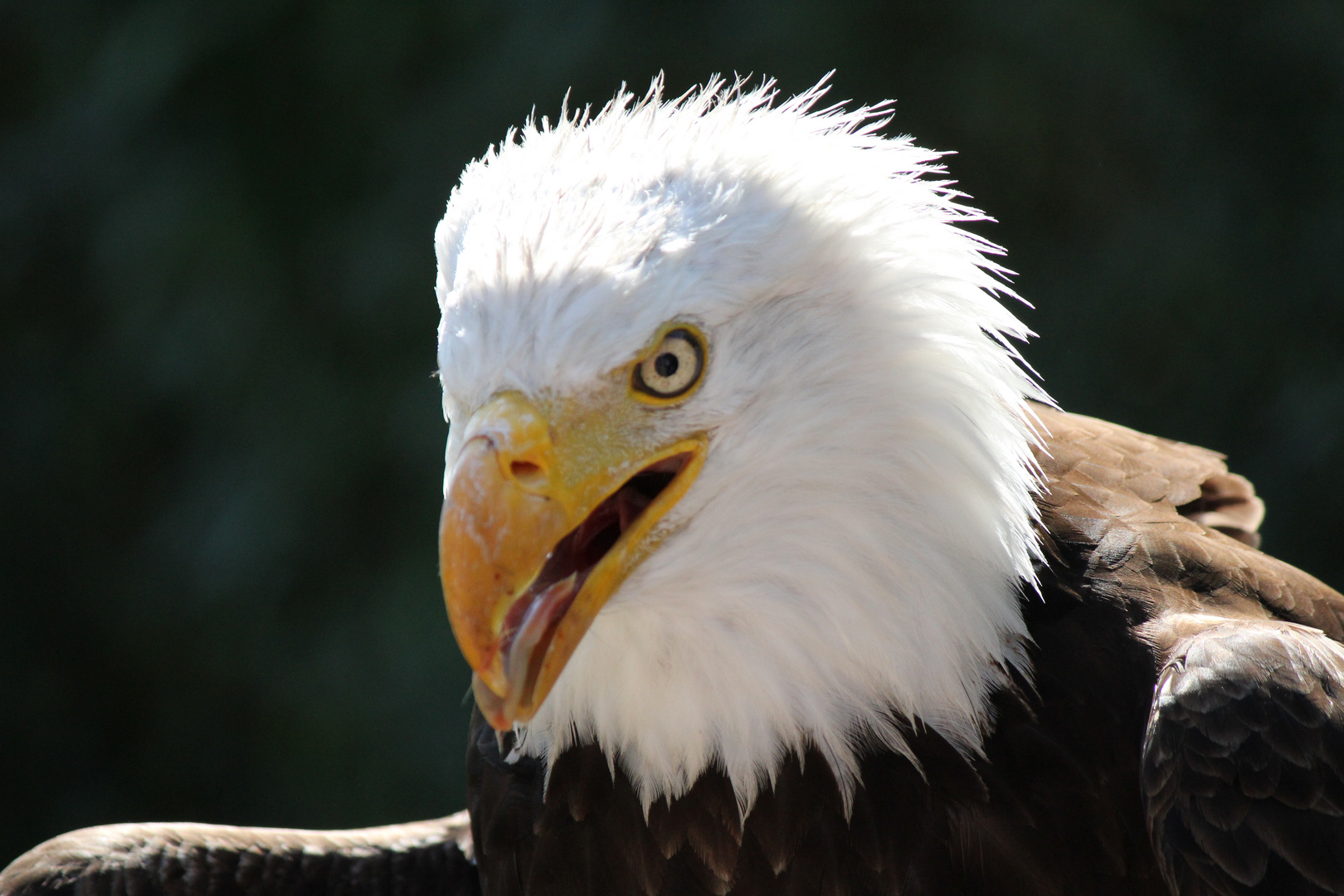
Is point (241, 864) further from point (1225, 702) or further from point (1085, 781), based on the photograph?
point (1225, 702)

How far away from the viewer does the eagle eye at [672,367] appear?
4.06 ft

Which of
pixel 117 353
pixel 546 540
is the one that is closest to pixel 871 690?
pixel 546 540

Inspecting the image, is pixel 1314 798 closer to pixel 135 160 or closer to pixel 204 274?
pixel 204 274

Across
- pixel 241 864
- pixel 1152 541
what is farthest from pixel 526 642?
pixel 241 864

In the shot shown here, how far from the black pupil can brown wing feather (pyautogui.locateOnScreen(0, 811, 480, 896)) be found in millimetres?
1243

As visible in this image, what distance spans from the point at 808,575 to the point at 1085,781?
1.40 ft

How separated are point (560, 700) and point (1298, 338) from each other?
305 cm

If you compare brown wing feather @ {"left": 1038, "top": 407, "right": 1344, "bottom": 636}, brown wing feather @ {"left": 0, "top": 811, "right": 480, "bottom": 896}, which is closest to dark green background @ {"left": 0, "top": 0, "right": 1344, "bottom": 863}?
brown wing feather @ {"left": 0, "top": 811, "right": 480, "bottom": 896}

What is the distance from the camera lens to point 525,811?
168cm

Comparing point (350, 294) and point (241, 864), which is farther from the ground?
point (350, 294)

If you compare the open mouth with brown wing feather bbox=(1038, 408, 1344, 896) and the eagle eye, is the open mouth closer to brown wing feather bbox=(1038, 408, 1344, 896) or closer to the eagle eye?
the eagle eye

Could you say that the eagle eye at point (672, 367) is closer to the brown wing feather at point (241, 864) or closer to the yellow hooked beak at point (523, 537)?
the yellow hooked beak at point (523, 537)

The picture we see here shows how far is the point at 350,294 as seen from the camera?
13.4ft

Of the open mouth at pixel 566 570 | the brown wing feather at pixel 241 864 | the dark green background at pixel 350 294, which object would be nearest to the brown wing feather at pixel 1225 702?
Result: the open mouth at pixel 566 570
